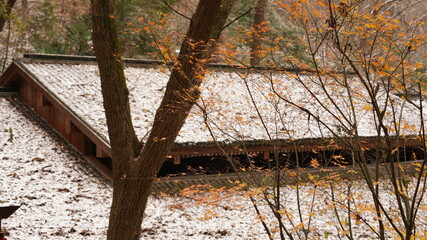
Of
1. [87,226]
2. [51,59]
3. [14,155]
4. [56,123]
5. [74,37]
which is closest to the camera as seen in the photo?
[87,226]

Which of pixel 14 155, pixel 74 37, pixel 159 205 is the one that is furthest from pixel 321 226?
pixel 74 37

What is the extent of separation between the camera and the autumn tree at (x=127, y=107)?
15.9 feet

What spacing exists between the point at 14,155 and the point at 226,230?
3.58m

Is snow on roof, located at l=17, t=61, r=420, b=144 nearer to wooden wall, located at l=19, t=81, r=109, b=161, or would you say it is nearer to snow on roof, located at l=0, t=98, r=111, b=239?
wooden wall, located at l=19, t=81, r=109, b=161

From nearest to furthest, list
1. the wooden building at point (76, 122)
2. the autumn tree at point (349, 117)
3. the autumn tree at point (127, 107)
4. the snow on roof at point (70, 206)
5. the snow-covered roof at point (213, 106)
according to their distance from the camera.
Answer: the autumn tree at point (349, 117)
the autumn tree at point (127, 107)
the snow on roof at point (70, 206)
the wooden building at point (76, 122)
the snow-covered roof at point (213, 106)

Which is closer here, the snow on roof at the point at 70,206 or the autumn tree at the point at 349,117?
the autumn tree at the point at 349,117

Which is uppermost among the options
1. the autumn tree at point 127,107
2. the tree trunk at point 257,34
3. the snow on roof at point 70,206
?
the tree trunk at point 257,34

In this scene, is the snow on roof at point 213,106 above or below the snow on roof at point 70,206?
above

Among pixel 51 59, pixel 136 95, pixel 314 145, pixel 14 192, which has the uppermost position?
pixel 51 59

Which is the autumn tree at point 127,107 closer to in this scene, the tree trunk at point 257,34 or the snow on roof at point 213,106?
the tree trunk at point 257,34

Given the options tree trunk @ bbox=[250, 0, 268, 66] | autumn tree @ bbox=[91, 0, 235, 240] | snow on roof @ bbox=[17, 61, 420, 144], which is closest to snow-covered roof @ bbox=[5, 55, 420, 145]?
snow on roof @ bbox=[17, 61, 420, 144]

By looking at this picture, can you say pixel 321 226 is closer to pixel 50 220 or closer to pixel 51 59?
pixel 50 220

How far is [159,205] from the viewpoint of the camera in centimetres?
761

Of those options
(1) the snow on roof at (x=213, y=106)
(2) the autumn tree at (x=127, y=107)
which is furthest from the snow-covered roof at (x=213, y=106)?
(2) the autumn tree at (x=127, y=107)
